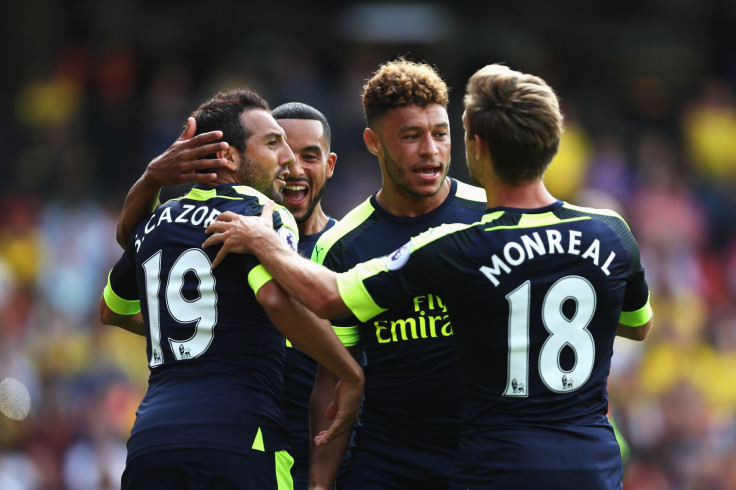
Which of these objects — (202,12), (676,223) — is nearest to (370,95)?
(676,223)

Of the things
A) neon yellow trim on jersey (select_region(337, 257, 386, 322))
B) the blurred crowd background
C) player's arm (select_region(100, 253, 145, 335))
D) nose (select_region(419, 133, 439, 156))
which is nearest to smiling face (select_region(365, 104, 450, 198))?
nose (select_region(419, 133, 439, 156))

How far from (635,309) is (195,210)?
6.59 feet

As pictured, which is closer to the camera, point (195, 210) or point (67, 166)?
point (195, 210)

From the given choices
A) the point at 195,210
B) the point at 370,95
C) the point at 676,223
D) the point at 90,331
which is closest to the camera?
the point at 195,210

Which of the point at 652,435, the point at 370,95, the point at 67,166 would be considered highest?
the point at 67,166

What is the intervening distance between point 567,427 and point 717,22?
15.9 metres

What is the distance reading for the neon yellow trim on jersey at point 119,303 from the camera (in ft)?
18.0

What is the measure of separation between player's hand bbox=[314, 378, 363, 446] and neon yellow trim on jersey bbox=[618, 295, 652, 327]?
1224mm

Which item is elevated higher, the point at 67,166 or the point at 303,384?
the point at 67,166

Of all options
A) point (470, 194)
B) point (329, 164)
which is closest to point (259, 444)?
point (470, 194)

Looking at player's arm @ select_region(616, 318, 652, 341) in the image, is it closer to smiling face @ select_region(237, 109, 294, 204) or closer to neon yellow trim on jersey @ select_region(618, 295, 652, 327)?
neon yellow trim on jersey @ select_region(618, 295, 652, 327)

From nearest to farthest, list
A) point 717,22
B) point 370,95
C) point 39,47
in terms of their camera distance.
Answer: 1. point 370,95
2. point 39,47
3. point 717,22

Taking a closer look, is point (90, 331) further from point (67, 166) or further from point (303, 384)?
point (303, 384)

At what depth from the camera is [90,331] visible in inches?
504
